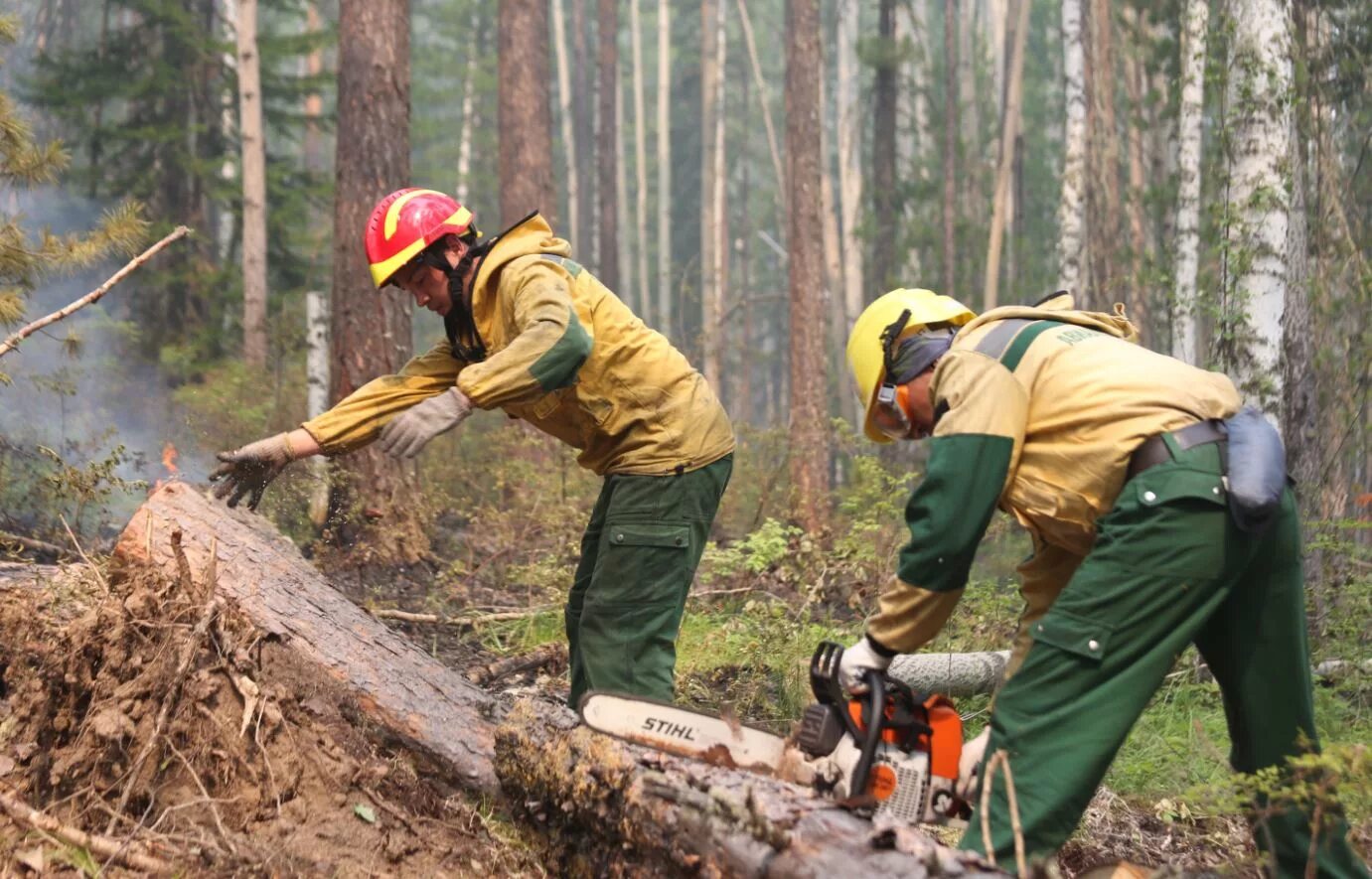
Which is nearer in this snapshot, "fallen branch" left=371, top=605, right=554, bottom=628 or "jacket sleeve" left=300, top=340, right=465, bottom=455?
"jacket sleeve" left=300, top=340, right=465, bottom=455

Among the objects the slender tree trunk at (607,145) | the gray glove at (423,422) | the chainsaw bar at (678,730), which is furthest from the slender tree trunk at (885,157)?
the chainsaw bar at (678,730)

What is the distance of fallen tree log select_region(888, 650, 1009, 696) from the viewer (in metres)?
5.17

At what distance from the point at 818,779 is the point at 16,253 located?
14.6ft

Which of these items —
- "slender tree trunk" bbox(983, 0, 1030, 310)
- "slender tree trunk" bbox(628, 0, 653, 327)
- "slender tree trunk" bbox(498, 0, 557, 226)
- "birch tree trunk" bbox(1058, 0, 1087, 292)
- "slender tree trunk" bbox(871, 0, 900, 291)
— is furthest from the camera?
"slender tree trunk" bbox(628, 0, 653, 327)

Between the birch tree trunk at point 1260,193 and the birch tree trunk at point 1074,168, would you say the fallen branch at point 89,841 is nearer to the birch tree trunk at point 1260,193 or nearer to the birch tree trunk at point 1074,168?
the birch tree trunk at point 1260,193

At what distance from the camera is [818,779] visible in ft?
9.72

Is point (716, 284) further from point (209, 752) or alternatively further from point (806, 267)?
point (209, 752)

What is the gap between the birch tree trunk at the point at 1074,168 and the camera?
13.6 m

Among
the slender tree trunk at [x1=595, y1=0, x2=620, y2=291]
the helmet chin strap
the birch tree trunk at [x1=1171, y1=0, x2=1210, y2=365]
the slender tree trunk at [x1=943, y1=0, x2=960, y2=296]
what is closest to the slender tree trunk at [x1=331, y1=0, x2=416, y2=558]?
the helmet chin strap

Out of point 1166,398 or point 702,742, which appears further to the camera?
point 702,742

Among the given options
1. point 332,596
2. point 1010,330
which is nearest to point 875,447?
point 332,596

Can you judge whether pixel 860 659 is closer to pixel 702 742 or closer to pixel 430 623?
pixel 702 742

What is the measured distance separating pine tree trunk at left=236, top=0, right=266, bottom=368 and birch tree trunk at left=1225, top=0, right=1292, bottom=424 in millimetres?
10941

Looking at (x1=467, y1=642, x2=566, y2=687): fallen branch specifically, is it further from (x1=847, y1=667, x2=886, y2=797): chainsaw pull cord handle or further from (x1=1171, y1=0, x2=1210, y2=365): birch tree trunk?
(x1=1171, y1=0, x2=1210, y2=365): birch tree trunk
